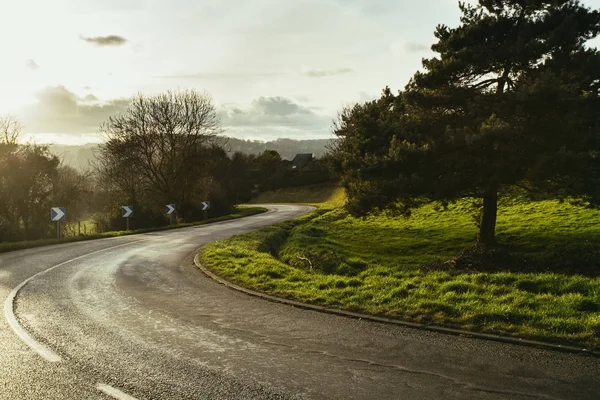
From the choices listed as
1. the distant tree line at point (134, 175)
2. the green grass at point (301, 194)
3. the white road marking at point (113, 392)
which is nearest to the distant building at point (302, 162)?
the green grass at point (301, 194)

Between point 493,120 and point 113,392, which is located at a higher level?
point 493,120

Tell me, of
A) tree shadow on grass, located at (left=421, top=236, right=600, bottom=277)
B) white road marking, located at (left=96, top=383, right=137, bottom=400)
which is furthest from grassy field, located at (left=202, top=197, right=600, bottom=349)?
white road marking, located at (left=96, top=383, right=137, bottom=400)

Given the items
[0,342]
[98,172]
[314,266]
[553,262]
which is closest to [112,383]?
[0,342]

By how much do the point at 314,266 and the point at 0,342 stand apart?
9395 mm

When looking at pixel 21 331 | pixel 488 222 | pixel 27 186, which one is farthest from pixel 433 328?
pixel 27 186

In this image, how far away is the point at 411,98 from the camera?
16312mm

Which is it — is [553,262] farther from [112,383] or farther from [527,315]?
[112,383]

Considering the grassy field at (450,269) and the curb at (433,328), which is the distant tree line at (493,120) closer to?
the grassy field at (450,269)

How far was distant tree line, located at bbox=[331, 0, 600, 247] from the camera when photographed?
13.7 meters

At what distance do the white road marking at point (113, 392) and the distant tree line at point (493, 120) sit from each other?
471 inches

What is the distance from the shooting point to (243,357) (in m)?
5.98

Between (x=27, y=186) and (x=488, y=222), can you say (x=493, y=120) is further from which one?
(x=27, y=186)

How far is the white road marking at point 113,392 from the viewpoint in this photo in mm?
4762

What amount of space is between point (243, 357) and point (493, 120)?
1130 centimetres
